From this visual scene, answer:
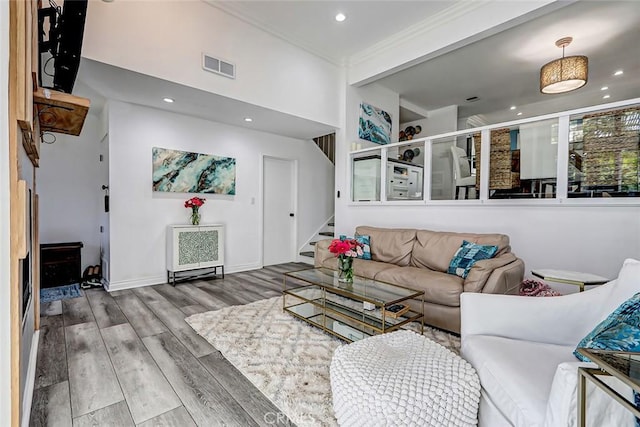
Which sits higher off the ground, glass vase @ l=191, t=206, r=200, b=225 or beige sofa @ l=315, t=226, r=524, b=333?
glass vase @ l=191, t=206, r=200, b=225

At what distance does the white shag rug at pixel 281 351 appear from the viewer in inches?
63.8

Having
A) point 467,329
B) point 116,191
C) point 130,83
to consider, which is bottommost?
point 467,329

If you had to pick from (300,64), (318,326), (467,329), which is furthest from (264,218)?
(467,329)

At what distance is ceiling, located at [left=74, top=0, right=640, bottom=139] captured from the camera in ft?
11.2

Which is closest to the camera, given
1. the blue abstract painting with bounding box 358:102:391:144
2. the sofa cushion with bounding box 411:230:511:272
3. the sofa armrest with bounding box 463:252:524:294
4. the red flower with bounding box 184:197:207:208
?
the sofa armrest with bounding box 463:252:524:294

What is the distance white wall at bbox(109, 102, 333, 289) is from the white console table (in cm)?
23

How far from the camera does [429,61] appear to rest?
178 inches

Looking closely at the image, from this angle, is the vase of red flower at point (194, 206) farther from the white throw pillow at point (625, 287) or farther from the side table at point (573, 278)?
the white throw pillow at point (625, 287)

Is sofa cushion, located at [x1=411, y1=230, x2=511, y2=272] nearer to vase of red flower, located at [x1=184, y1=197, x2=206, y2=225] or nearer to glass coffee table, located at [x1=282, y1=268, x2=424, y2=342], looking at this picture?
glass coffee table, located at [x1=282, y1=268, x2=424, y2=342]

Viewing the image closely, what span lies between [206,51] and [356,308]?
10.6 ft

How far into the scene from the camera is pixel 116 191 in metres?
3.81

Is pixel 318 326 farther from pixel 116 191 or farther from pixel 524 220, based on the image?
pixel 116 191

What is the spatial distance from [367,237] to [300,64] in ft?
8.77

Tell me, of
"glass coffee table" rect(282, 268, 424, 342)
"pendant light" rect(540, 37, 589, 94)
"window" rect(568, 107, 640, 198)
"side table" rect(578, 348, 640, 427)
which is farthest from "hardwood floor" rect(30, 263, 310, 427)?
"pendant light" rect(540, 37, 589, 94)
